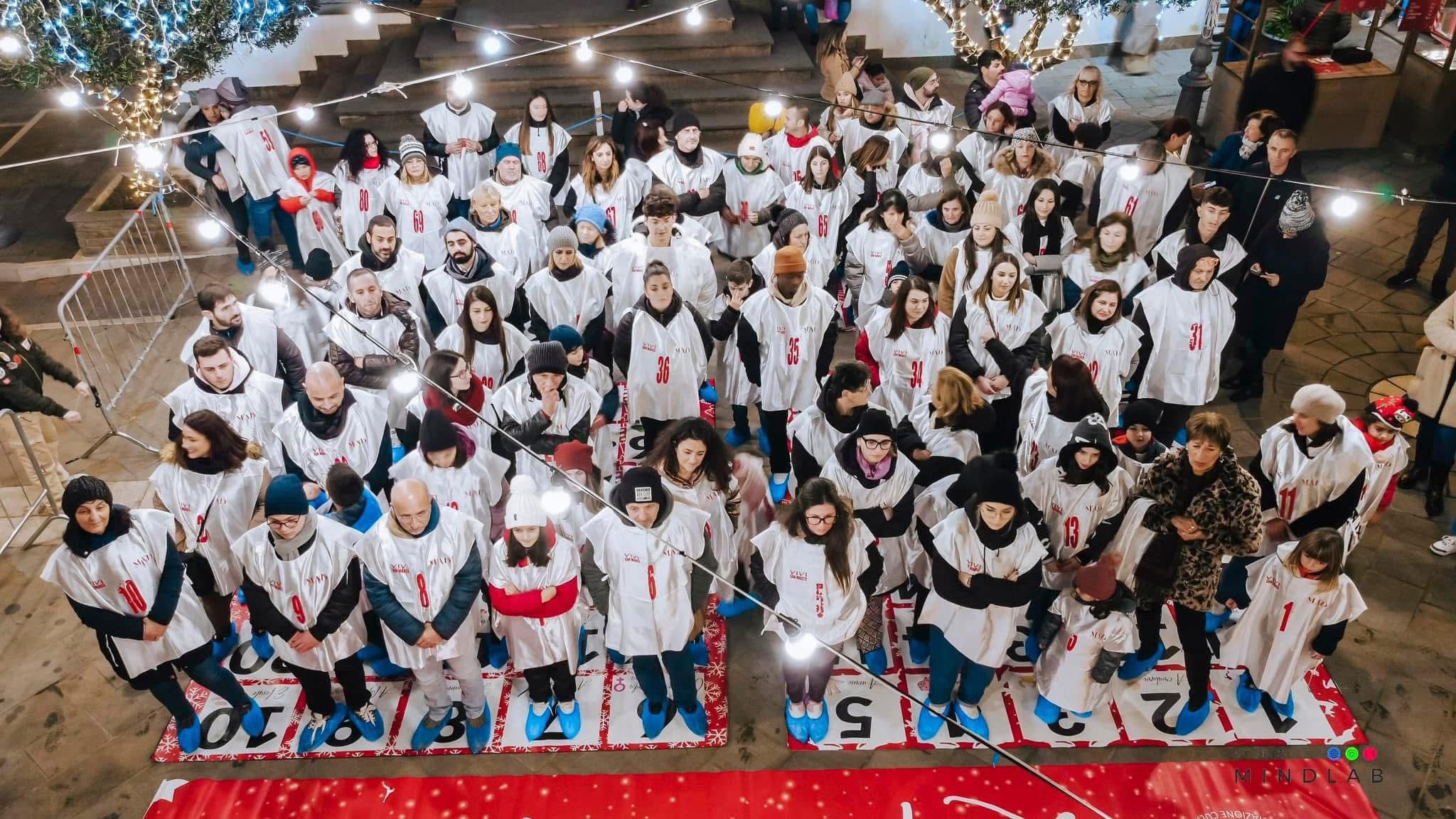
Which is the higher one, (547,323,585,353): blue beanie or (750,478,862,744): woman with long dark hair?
(547,323,585,353): blue beanie

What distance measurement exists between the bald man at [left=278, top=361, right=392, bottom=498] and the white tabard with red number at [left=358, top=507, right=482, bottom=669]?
82 cm

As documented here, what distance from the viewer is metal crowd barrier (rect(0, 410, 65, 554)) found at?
22.0ft

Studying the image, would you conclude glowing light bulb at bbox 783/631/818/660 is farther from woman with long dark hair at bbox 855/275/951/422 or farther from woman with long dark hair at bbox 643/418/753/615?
woman with long dark hair at bbox 855/275/951/422

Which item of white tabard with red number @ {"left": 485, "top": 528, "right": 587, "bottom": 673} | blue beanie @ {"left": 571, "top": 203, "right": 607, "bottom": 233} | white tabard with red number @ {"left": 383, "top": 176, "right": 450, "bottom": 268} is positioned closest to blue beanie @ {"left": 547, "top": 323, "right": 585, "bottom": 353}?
white tabard with red number @ {"left": 485, "top": 528, "right": 587, "bottom": 673}

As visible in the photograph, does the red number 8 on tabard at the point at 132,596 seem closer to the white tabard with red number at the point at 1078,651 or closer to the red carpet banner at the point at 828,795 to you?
the red carpet banner at the point at 828,795

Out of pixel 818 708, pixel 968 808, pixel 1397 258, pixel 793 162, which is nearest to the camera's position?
pixel 968 808

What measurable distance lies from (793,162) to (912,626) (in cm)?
399

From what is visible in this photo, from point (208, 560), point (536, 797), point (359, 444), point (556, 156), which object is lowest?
point (536, 797)

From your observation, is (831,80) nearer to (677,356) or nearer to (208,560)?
(677,356)

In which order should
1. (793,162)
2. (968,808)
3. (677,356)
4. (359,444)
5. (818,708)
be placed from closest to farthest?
(968,808) → (818,708) → (359,444) → (677,356) → (793,162)

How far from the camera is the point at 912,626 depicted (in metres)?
5.90

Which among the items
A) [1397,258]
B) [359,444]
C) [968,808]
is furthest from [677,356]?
[1397,258]

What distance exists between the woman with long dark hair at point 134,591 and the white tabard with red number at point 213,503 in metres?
0.31

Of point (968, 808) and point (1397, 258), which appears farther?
point (1397, 258)
